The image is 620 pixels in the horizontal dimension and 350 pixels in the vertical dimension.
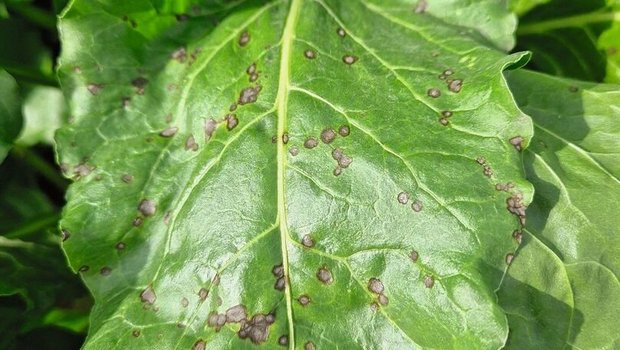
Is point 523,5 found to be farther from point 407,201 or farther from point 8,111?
point 8,111

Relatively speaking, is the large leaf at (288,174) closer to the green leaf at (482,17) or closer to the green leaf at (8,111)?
the green leaf at (482,17)

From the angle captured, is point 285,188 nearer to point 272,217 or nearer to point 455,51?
point 272,217

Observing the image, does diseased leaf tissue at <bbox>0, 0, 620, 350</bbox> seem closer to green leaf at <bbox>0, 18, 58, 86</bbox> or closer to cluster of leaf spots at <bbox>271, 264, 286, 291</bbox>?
cluster of leaf spots at <bbox>271, 264, 286, 291</bbox>

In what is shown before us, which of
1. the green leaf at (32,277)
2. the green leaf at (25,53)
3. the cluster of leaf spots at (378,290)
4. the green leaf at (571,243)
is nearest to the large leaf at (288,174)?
the cluster of leaf spots at (378,290)

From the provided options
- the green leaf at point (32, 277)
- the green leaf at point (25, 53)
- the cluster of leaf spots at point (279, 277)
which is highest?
the green leaf at point (25, 53)

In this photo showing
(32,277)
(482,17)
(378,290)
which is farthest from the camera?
(32,277)

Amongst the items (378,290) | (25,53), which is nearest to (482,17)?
(378,290)
